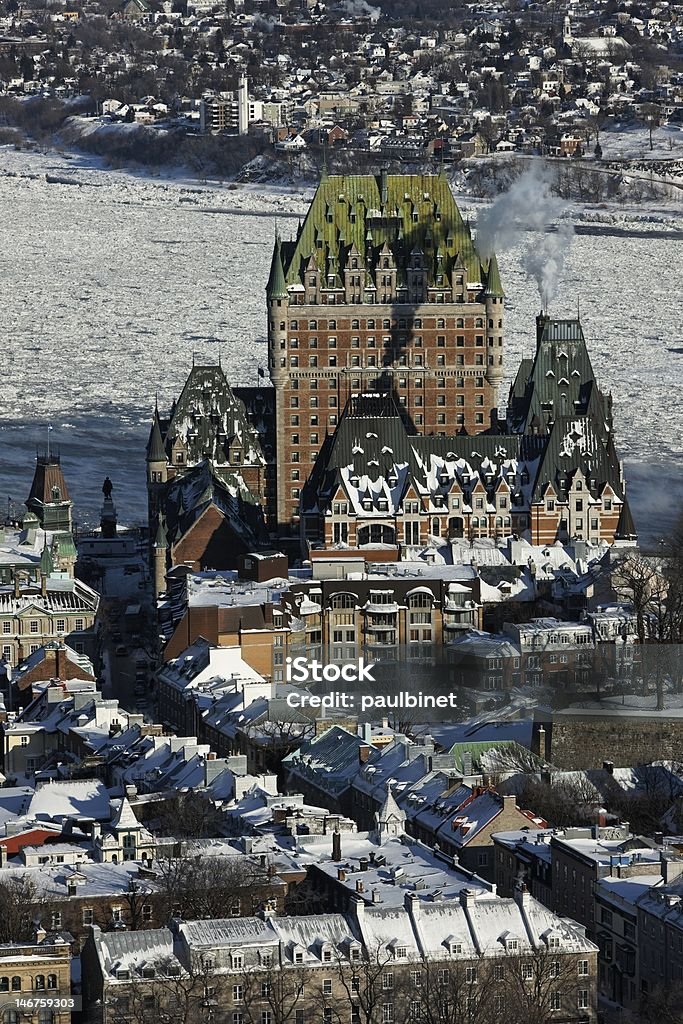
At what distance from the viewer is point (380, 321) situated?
450 ft

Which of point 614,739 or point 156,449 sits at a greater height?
point 156,449

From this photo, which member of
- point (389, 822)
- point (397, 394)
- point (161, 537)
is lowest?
point (161, 537)

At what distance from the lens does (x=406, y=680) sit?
112 m

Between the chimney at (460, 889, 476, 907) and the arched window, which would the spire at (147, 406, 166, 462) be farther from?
the chimney at (460, 889, 476, 907)

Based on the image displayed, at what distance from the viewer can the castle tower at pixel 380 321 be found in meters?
136

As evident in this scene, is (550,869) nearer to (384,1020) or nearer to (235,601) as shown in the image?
(384,1020)

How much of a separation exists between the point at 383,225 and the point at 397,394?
590 centimetres

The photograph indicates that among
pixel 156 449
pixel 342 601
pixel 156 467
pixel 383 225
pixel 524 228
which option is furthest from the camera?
pixel 524 228

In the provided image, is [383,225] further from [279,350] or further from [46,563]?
[46,563]

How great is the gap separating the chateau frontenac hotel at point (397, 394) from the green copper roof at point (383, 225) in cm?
5

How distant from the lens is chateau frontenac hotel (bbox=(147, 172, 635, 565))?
128875 millimetres

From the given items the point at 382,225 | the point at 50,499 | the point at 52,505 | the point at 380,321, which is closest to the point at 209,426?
the point at 380,321

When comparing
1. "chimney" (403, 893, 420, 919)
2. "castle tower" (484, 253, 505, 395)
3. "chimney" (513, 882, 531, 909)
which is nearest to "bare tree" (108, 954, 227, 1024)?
"chimney" (403, 893, 420, 919)

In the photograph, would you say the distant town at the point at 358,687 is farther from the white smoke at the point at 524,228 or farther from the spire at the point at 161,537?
the white smoke at the point at 524,228
